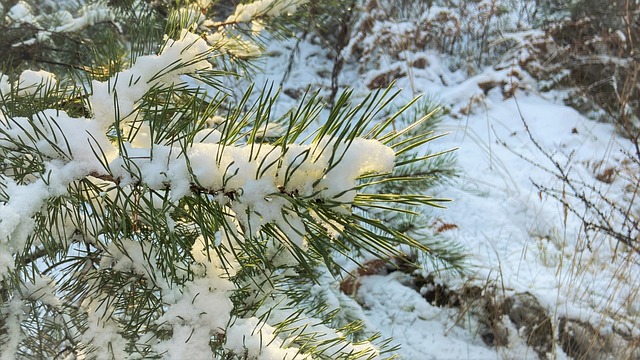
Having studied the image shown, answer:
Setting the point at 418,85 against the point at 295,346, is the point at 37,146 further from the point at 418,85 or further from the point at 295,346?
the point at 418,85

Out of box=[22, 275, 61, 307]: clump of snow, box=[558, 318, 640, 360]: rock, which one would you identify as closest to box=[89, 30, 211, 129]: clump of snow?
box=[22, 275, 61, 307]: clump of snow

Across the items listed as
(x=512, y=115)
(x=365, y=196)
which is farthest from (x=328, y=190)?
(x=512, y=115)

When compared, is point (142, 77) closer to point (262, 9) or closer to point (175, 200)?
point (175, 200)

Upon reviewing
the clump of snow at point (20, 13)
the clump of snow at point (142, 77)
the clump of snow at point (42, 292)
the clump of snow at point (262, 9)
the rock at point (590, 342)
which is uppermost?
the clump of snow at point (20, 13)

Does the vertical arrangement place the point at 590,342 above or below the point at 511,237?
below

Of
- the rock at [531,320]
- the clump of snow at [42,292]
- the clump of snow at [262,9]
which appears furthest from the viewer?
the rock at [531,320]

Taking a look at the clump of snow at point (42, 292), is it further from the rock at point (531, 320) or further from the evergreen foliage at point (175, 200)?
the rock at point (531, 320)

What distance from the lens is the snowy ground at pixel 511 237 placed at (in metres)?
1.69

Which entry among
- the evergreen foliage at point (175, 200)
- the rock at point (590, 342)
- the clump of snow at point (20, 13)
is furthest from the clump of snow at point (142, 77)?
the rock at point (590, 342)

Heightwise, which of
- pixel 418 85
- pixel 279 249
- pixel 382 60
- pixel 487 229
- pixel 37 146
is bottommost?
pixel 487 229

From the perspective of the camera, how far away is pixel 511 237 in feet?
7.72

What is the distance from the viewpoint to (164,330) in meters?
0.55

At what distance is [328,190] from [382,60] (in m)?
3.94

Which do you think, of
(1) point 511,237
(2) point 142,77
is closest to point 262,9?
(2) point 142,77
